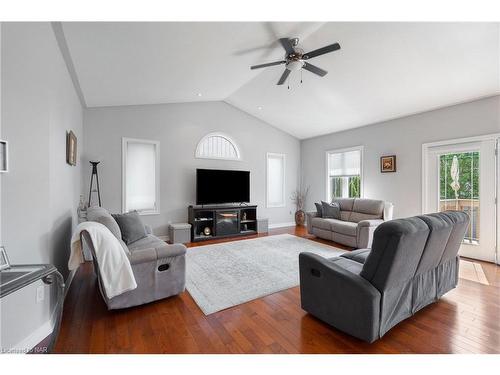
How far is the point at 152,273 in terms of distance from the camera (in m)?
2.28

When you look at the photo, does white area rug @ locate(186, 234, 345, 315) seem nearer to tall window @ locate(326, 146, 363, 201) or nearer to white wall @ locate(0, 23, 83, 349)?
white wall @ locate(0, 23, 83, 349)

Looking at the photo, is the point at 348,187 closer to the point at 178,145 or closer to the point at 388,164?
the point at 388,164

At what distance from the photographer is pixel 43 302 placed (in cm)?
188

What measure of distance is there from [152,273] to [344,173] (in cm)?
537

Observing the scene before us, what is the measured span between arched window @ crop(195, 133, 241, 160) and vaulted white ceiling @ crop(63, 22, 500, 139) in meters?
1.09

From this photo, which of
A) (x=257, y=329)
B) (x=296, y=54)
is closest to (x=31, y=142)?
(x=257, y=329)

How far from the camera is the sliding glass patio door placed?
356cm

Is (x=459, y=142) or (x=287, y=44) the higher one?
(x=287, y=44)

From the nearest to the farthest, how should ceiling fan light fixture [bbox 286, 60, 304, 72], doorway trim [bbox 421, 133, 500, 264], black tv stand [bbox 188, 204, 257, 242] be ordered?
ceiling fan light fixture [bbox 286, 60, 304, 72] < doorway trim [bbox 421, 133, 500, 264] < black tv stand [bbox 188, 204, 257, 242]

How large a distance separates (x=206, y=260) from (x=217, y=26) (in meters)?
3.33

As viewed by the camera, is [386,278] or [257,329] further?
[257,329]

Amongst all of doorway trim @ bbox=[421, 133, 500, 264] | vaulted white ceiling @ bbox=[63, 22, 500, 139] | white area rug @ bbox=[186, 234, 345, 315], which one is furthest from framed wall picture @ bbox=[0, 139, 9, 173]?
doorway trim @ bbox=[421, 133, 500, 264]
